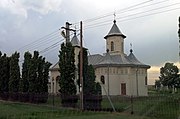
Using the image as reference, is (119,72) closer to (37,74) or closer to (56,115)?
(37,74)

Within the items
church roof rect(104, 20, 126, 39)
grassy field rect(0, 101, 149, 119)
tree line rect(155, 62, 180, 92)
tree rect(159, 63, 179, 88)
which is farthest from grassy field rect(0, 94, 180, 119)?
tree rect(159, 63, 179, 88)

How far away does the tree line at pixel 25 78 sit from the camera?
35522mm

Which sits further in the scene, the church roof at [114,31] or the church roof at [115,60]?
the church roof at [114,31]

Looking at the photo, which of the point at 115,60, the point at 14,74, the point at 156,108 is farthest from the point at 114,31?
the point at 156,108

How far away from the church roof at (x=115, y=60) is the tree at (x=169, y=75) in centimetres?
2622

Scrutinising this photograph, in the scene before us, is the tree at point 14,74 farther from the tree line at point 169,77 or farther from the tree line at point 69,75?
the tree line at point 169,77

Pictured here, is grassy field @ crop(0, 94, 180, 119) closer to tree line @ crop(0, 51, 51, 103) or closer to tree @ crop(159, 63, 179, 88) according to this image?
tree line @ crop(0, 51, 51, 103)

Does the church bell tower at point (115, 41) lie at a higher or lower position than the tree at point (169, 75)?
higher

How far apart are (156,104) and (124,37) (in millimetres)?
35370

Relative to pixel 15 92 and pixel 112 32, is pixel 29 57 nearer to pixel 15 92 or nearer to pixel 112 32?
pixel 15 92

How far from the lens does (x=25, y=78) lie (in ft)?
126

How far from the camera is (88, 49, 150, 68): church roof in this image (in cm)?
5203

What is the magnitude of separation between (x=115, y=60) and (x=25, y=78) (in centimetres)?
1919

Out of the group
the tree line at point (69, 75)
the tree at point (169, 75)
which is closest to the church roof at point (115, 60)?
the tree line at point (69, 75)
